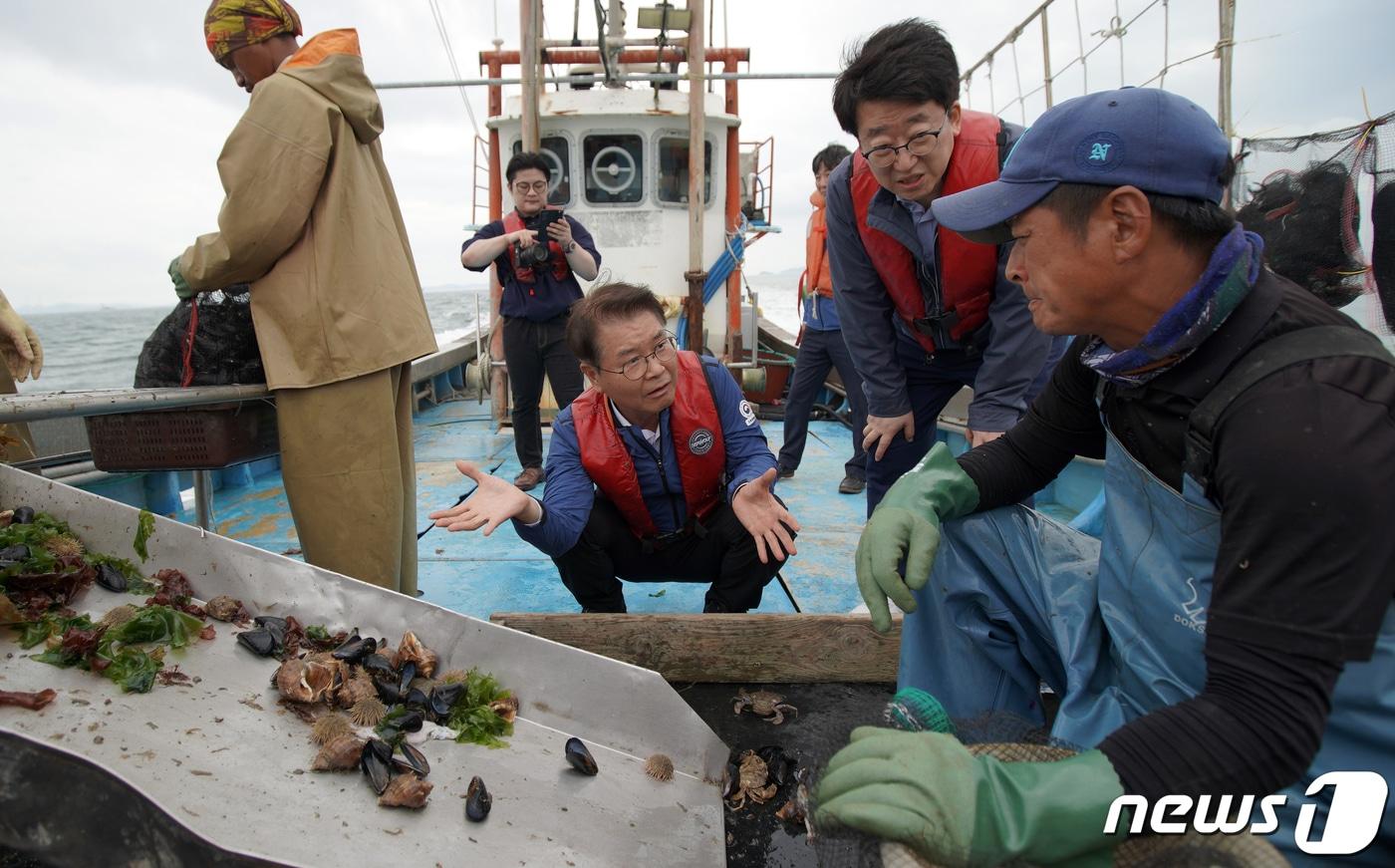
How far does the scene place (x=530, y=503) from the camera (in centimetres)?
223

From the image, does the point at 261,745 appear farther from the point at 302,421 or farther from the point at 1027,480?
the point at 1027,480

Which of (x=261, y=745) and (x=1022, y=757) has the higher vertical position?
(x=1022, y=757)

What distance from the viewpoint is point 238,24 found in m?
2.33

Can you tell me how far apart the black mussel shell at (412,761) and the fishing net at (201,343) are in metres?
1.41

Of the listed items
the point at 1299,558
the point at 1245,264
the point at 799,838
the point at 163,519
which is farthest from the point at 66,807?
the point at 1245,264

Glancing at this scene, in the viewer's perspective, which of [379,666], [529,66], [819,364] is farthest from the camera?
[529,66]

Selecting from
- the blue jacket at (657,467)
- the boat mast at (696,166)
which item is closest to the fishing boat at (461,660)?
the blue jacket at (657,467)

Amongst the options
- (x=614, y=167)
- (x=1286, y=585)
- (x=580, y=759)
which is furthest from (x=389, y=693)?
(x=614, y=167)

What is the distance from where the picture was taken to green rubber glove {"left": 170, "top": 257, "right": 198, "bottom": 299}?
2330 mm

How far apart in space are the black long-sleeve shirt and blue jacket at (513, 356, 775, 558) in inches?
61.4

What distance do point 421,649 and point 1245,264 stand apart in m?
1.88

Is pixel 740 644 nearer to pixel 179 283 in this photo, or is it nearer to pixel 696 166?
pixel 179 283

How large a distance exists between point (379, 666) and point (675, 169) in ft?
23.4

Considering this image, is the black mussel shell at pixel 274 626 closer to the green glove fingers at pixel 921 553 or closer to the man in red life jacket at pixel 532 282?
the green glove fingers at pixel 921 553
